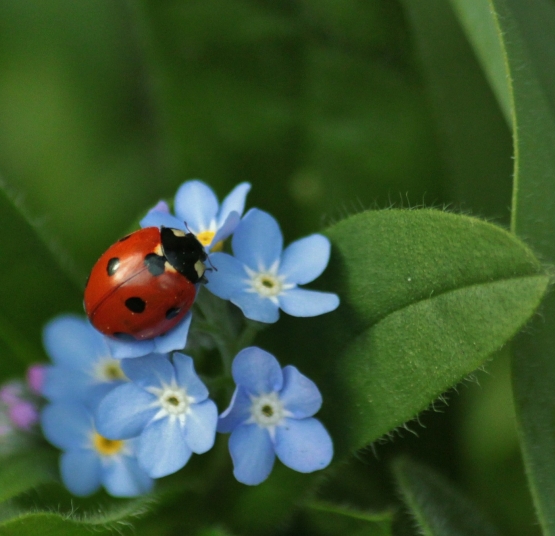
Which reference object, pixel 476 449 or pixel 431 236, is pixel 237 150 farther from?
pixel 476 449

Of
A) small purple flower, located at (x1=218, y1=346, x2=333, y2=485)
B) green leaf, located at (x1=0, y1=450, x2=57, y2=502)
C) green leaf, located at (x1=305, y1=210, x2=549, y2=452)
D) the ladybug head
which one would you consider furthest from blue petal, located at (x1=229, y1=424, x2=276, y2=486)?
green leaf, located at (x1=0, y1=450, x2=57, y2=502)

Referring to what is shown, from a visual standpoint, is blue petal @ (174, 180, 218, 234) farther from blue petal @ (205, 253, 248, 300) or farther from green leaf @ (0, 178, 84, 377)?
green leaf @ (0, 178, 84, 377)

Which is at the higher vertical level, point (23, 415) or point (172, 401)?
point (172, 401)

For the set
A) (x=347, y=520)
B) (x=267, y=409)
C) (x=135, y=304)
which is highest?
(x=135, y=304)

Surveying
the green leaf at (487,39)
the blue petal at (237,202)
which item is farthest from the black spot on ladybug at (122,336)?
the green leaf at (487,39)

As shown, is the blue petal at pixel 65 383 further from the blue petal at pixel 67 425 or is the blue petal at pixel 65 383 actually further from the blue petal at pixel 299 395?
the blue petal at pixel 299 395

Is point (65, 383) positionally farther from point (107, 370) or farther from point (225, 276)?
point (225, 276)

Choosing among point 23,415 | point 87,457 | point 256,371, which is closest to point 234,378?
point 256,371
